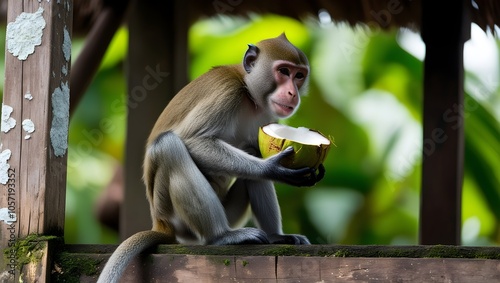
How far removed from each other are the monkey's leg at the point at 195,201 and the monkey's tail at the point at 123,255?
0.33m

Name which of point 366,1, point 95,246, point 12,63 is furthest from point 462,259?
point 366,1

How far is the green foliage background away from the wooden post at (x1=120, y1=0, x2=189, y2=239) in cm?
324

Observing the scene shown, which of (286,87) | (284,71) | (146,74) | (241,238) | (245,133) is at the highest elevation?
(146,74)

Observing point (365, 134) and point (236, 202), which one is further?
point (365, 134)

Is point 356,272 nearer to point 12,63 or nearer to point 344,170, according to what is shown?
point 12,63

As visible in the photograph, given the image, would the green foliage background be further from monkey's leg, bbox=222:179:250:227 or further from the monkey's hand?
the monkey's hand

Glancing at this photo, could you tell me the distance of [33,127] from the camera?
15.7 feet

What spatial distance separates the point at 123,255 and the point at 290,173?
1041mm

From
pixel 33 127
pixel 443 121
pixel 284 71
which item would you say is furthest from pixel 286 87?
pixel 443 121

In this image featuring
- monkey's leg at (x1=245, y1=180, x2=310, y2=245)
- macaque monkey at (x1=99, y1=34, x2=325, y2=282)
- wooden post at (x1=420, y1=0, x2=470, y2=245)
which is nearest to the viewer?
macaque monkey at (x1=99, y1=34, x2=325, y2=282)

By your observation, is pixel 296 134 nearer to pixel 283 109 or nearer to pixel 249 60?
pixel 283 109

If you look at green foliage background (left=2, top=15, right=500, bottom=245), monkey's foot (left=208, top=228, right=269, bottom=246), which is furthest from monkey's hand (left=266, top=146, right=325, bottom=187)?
green foliage background (left=2, top=15, right=500, bottom=245)

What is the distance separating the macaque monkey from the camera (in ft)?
16.8

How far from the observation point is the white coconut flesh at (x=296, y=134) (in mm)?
4871
